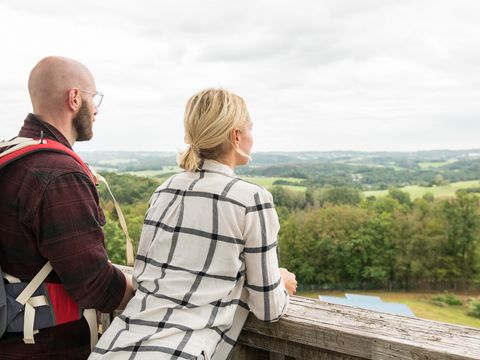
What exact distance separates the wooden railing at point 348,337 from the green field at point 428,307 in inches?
1294

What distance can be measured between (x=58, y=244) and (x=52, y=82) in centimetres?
74

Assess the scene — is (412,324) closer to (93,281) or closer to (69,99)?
(93,281)

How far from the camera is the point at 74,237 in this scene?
65.7 inches

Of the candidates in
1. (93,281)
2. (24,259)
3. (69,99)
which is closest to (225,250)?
(93,281)

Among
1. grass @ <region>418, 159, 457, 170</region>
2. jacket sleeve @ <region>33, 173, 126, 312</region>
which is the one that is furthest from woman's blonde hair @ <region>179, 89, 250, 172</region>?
grass @ <region>418, 159, 457, 170</region>

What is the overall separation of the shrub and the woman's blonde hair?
140 feet

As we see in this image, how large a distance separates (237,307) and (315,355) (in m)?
0.32

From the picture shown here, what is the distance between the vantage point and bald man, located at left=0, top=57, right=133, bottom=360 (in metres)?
1.66

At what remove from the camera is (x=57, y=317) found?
1.74 m

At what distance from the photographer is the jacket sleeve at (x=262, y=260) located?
1.60 metres

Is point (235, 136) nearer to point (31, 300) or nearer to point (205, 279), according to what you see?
point (205, 279)

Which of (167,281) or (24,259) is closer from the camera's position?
(167,281)

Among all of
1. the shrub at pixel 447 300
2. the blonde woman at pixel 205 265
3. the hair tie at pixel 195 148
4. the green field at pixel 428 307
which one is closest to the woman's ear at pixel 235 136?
the blonde woman at pixel 205 265

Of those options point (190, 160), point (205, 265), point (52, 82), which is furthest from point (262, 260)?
point (52, 82)
